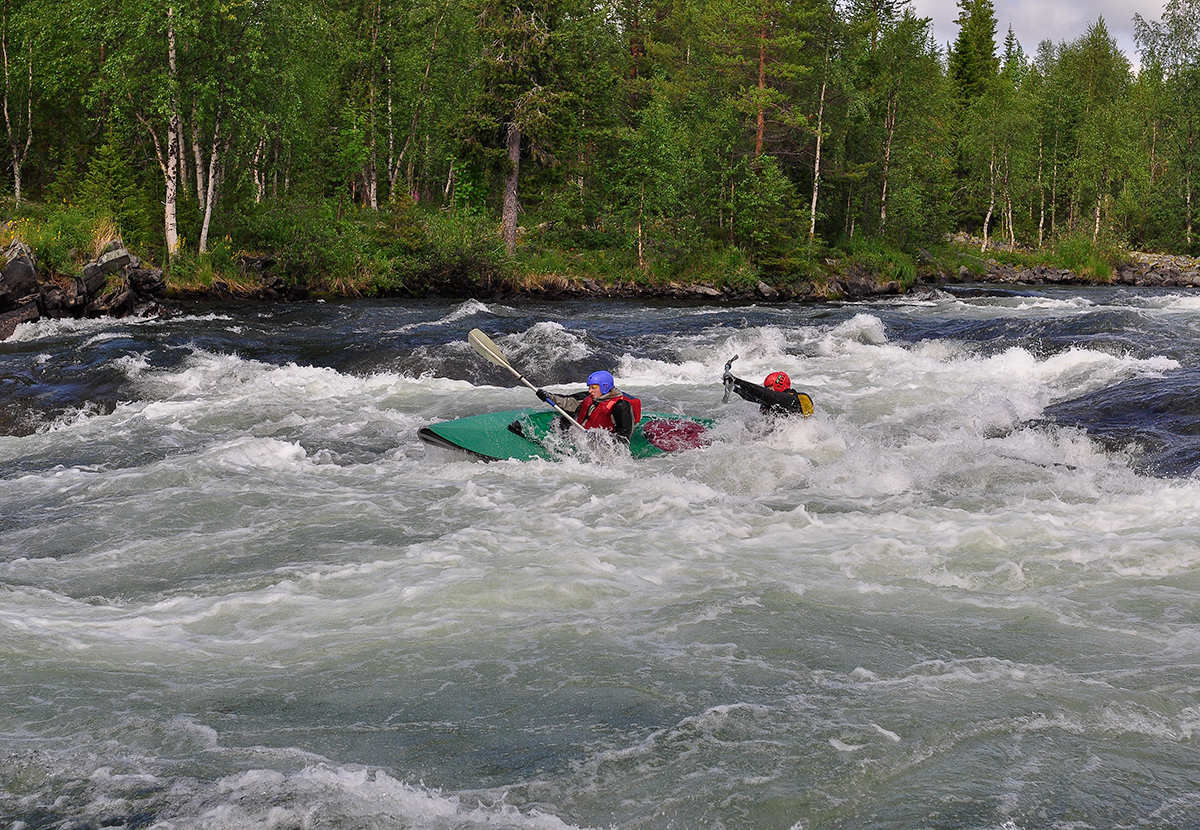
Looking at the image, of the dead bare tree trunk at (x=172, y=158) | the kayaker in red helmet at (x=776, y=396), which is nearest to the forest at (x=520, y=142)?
the dead bare tree trunk at (x=172, y=158)

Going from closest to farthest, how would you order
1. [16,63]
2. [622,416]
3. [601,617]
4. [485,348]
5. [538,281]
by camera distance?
[601,617]
[622,416]
[485,348]
[16,63]
[538,281]

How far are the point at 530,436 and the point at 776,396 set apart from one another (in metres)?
2.25

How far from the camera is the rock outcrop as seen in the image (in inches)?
575

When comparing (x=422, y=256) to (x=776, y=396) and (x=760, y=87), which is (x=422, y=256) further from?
(x=776, y=396)

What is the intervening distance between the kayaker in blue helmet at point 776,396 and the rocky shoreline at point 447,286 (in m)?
11.0

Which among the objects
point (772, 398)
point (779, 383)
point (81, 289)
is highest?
point (81, 289)

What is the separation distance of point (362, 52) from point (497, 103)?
4.55 meters

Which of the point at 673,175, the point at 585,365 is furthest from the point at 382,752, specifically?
the point at 673,175

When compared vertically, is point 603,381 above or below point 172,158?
below

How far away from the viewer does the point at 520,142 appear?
80.7 feet

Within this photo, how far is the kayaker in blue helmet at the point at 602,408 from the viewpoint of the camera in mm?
8008

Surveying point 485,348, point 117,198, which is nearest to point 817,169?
point 117,198

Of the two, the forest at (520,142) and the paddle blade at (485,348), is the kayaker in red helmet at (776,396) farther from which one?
the forest at (520,142)

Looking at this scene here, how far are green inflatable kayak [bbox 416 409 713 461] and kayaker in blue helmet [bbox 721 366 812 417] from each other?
52 centimetres
